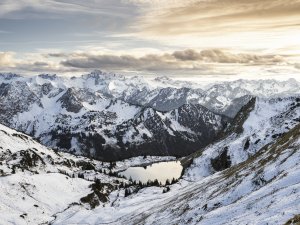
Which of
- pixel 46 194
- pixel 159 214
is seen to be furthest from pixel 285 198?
pixel 46 194

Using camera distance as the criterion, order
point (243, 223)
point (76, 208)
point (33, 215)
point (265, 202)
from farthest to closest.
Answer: point (76, 208) → point (33, 215) → point (265, 202) → point (243, 223)

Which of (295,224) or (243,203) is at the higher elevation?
(295,224)

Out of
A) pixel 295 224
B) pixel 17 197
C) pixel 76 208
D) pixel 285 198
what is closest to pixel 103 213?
pixel 76 208

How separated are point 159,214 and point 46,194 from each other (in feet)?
299

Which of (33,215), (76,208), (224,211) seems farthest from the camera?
(76,208)

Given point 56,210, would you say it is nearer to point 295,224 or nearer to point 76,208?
point 76,208

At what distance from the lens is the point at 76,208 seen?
166 m

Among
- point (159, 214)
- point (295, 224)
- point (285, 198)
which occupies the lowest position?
point (159, 214)

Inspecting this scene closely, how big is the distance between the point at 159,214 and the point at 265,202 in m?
48.6

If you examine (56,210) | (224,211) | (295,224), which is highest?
(295,224)

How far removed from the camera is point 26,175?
185 m

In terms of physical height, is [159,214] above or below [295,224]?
below

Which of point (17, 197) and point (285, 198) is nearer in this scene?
point (285, 198)

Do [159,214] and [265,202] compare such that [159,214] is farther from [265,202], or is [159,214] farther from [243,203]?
[265,202]
